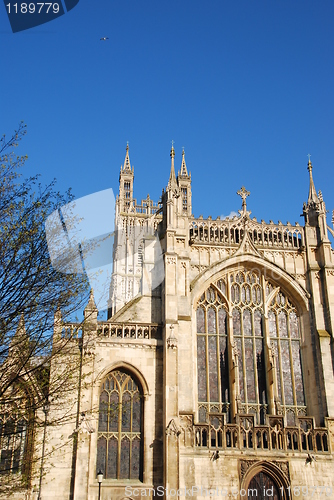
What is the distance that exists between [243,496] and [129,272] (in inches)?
1593

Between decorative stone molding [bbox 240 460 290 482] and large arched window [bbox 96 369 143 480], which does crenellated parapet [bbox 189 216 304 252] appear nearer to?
large arched window [bbox 96 369 143 480]

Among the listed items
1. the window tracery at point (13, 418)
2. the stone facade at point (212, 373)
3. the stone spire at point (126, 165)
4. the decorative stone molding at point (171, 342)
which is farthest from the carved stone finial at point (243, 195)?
the stone spire at point (126, 165)

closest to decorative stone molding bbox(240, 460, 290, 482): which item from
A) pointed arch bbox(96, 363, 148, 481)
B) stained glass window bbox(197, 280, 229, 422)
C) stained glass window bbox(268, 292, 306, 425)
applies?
stained glass window bbox(197, 280, 229, 422)

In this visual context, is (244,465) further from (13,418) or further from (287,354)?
(13,418)

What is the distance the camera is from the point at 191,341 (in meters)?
22.7

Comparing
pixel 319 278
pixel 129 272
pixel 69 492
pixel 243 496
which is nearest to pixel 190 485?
pixel 243 496

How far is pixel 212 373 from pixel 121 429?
4127 mm

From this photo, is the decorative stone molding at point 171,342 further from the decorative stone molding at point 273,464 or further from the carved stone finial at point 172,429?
the decorative stone molding at point 273,464

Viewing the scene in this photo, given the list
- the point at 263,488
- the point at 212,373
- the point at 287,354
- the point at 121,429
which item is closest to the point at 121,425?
the point at 121,429

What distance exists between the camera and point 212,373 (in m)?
23.2

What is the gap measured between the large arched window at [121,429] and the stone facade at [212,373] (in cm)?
4

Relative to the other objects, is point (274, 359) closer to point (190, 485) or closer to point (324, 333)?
point (324, 333)

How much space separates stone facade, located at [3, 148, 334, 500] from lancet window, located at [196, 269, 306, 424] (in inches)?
1.9

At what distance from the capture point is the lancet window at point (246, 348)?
22.9 m
